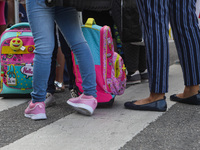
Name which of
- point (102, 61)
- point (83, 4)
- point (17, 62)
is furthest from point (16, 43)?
point (83, 4)

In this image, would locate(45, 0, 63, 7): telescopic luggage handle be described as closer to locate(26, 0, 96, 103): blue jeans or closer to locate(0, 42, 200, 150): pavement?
locate(26, 0, 96, 103): blue jeans

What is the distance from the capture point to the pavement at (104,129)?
197 centimetres

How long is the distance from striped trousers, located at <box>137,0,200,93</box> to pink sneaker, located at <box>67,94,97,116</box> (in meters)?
0.46

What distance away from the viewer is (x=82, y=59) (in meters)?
2.58

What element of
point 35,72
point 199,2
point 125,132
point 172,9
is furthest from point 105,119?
point 199,2

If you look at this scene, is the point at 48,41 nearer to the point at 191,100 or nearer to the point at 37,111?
the point at 37,111

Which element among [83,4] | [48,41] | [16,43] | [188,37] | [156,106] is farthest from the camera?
[16,43]

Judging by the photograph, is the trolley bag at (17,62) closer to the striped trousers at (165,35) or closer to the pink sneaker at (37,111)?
the pink sneaker at (37,111)

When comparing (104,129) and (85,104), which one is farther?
(85,104)

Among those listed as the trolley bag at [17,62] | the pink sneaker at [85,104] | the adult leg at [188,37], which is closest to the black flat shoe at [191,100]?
the adult leg at [188,37]

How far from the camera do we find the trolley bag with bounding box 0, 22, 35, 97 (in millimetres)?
3250

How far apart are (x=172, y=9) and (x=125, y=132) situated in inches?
43.3

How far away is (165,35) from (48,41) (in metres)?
0.87

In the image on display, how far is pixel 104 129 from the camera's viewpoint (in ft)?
7.39
